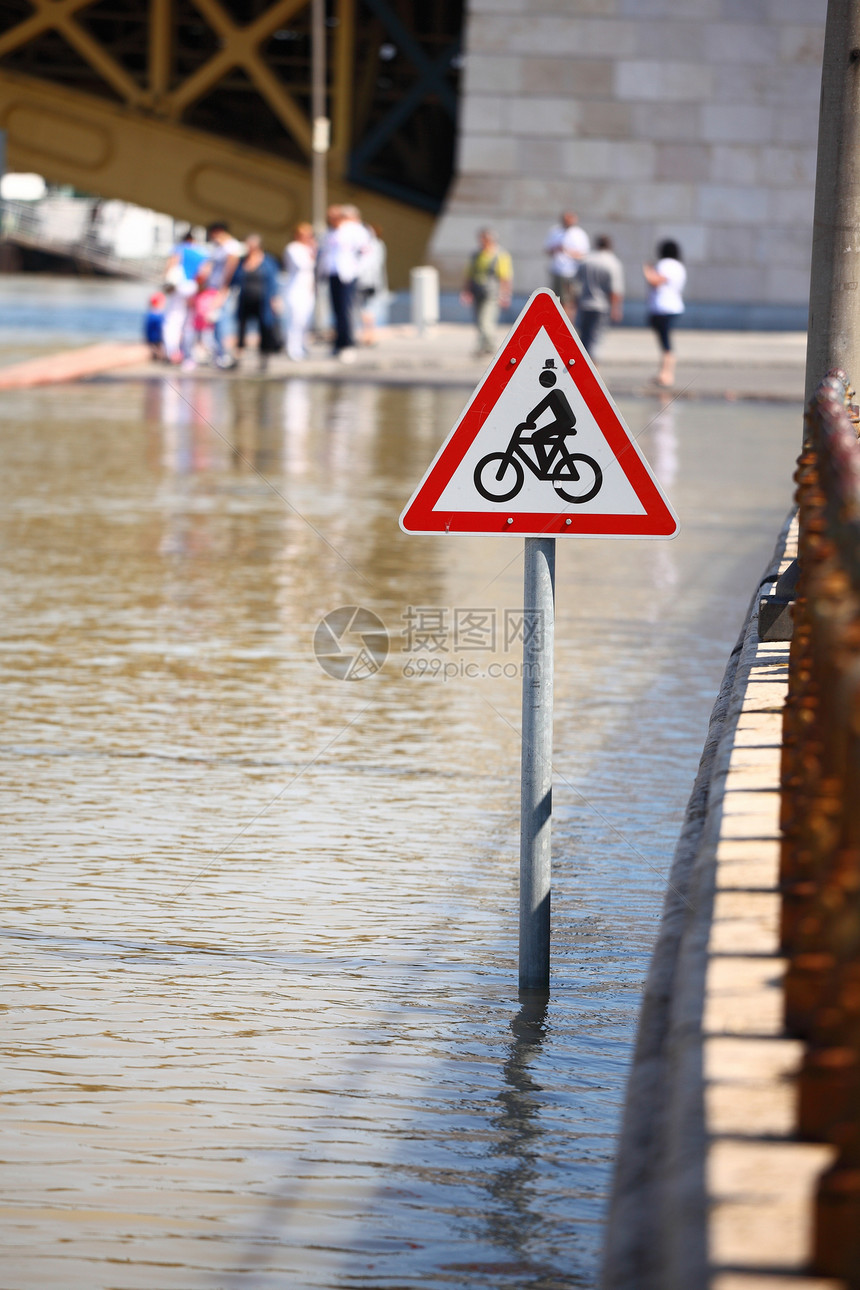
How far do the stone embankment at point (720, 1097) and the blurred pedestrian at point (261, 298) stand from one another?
24.0m

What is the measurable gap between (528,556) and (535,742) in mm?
437

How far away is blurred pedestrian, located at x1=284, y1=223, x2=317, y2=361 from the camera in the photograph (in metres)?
29.0

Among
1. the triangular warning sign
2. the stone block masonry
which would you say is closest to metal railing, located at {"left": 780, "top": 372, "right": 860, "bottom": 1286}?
the triangular warning sign

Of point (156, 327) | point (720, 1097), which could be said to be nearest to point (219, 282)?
point (156, 327)

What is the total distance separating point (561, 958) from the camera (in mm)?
5133

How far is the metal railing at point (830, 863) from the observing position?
221 centimetres

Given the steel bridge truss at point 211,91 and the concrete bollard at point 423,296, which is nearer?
the concrete bollard at point 423,296

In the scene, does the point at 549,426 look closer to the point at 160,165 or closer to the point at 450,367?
the point at 450,367

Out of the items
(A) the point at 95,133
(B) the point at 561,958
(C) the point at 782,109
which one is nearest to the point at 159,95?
(A) the point at 95,133

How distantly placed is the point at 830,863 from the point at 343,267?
1027 inches

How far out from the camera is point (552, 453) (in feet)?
15.1

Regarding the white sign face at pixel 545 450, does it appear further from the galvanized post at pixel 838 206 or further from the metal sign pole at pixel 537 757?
the galvanized post at pixel 838 206

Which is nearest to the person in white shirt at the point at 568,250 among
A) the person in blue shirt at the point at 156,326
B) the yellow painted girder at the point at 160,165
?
the person in blue shirt at the point at 156,326

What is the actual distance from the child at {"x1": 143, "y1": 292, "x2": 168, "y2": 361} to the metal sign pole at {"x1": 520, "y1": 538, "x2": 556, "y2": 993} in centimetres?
2509
